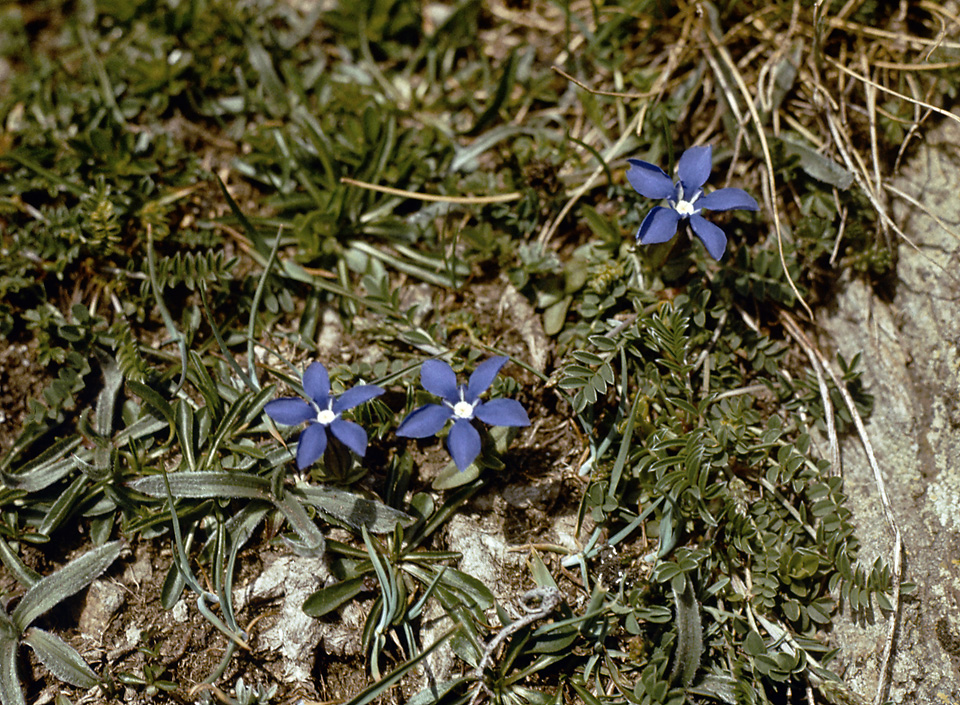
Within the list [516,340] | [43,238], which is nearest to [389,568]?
[516,340]

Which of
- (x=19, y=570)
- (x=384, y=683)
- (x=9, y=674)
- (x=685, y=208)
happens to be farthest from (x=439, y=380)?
(x=9, y=674)

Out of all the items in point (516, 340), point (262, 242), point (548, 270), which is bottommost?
point (516, 340)

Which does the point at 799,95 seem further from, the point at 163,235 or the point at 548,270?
the point at 163,235

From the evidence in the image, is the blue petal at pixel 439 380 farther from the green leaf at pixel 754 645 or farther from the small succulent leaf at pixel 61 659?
the small succulent leaf at pixel 61 659

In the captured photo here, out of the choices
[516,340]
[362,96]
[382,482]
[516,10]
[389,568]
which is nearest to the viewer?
[389,568]

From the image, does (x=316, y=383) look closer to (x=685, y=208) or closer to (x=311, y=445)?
(x=311, y=445)

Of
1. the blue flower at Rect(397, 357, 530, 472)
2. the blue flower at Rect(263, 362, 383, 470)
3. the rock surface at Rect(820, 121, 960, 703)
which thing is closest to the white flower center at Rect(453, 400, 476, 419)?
the blue flower at Rect(397, 357, 530, 472)

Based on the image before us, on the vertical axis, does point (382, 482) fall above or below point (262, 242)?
below
